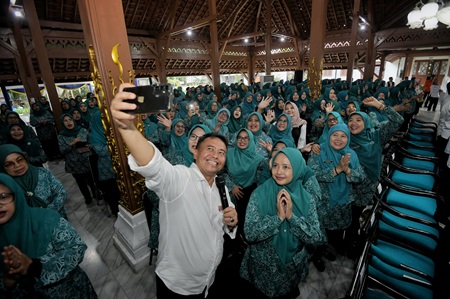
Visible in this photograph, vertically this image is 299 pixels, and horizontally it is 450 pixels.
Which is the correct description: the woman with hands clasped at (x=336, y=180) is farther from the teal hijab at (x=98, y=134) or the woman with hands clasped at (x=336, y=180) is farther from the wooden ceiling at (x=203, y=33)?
the wooden ceiling at (x=203, y=33)

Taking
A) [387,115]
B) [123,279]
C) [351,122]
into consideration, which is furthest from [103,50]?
[387,115]

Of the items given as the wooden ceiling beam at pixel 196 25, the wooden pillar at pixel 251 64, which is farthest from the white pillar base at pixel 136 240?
the wooden pillar at pixel 251 64

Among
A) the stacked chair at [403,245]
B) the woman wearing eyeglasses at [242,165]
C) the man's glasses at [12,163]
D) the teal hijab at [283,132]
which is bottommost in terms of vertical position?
the stacked chair at [403,245]

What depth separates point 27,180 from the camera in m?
2.04

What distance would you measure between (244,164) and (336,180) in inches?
45.1

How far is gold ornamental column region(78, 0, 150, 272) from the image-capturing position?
6.59ft

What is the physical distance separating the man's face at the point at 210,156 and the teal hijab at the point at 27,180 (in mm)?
1787

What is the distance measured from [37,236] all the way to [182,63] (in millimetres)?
15942

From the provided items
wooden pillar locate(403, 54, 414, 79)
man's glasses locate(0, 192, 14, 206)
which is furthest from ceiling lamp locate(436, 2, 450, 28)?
wooden pillar locate(403, 54, 414, 79)

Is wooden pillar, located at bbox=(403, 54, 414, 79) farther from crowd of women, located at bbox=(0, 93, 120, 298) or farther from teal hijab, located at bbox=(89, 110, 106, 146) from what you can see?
crowd of women, located at bbox=(0, 93, 120, 298)

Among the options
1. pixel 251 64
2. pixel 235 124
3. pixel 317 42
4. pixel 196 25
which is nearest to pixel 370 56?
pixel 317 42

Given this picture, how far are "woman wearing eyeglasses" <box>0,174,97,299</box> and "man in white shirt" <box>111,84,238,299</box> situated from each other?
2.14 ft

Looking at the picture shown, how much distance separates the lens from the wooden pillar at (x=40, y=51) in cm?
544

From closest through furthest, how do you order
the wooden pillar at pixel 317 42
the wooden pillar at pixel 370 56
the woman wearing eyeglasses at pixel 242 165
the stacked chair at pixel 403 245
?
1. the stacked chair at pixel 403 245
2. the woman wearing eyeglasses at pixel 242 165
3. the wooden pillar at pixel 317 42
4. the wooden pillar at pixel 370 56
